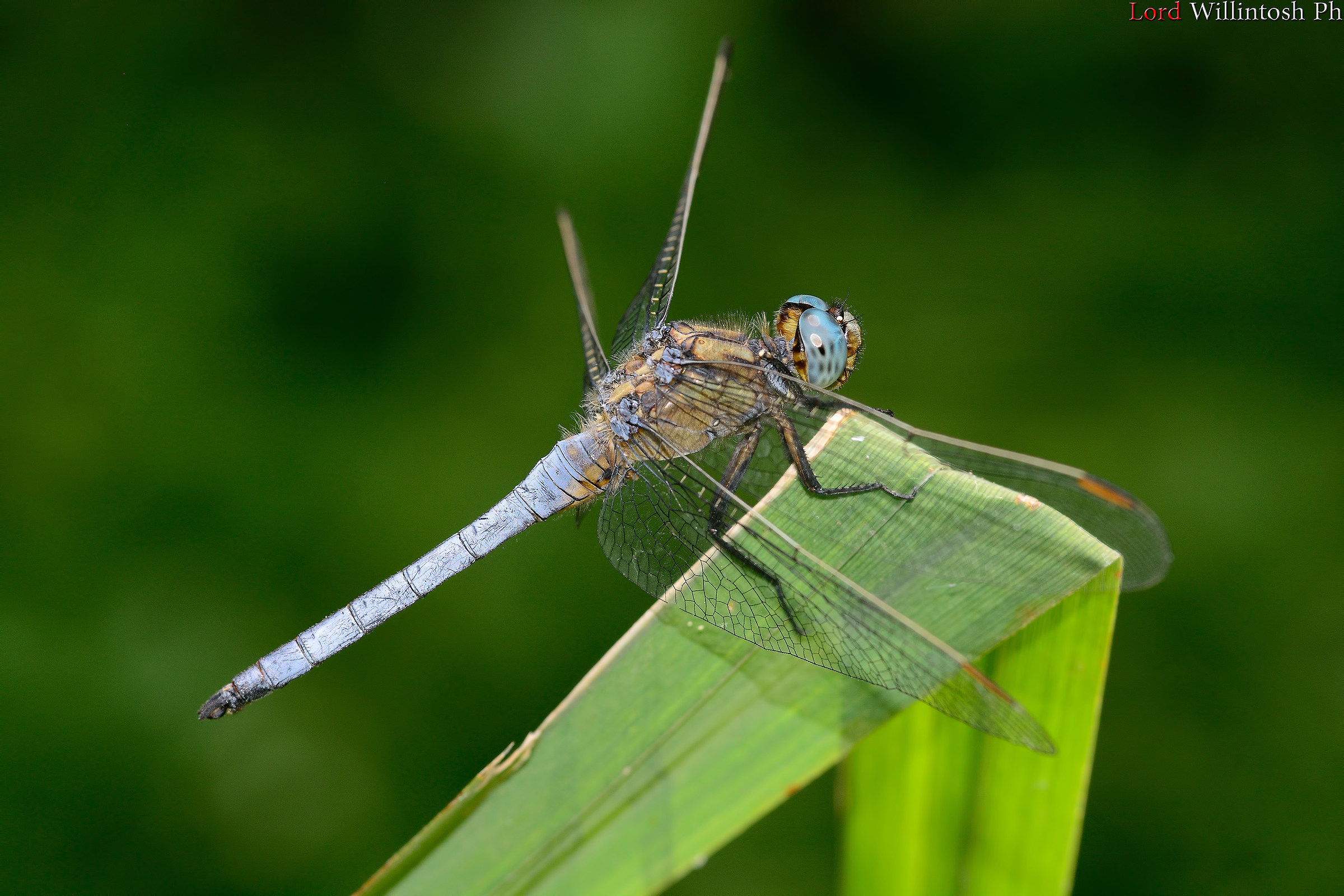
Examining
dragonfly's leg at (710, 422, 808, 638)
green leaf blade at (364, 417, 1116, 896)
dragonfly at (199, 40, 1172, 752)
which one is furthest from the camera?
dragonfly's leg at (710, 422, 808, 638)

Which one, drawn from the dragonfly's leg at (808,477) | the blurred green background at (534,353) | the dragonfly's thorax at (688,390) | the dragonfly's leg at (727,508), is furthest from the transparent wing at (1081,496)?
the blurred green background at (534,353)

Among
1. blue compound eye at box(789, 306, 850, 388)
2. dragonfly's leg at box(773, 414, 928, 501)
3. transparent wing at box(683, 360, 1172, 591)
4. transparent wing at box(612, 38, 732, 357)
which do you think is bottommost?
transparent wing at box(683, 360, 1172, 591)

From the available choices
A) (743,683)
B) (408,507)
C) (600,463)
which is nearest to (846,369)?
(600,463)

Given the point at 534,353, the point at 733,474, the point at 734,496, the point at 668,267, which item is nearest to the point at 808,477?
the point at 734,496

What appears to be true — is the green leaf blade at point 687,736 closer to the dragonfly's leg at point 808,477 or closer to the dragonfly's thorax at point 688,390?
the dragonfly's leg at point 808,477

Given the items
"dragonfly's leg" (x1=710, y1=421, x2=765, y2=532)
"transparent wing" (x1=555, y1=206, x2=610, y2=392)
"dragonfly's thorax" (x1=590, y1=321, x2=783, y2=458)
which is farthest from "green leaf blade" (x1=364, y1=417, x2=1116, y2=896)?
"transparent wing" (x1=555, y1=206, x2=610, y2=392)

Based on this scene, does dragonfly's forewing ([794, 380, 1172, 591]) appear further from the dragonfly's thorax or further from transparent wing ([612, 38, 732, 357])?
transparent wing ([612, 38, 732, 357])
